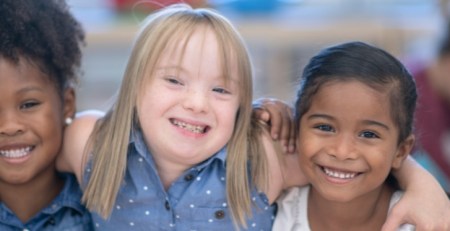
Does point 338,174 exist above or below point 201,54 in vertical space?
below

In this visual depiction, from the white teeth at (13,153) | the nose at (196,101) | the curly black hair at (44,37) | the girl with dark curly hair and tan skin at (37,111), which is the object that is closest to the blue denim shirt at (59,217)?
the girl with dark curly hair and tan skin at (37,111)

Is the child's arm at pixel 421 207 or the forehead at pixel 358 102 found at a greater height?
the forehead at pixel 358 102

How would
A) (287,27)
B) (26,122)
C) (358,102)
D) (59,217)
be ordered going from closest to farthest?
(358,102) → (26,122) → (59,217) → (287,27)

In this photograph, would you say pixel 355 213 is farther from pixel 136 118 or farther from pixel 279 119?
pixel 136 118

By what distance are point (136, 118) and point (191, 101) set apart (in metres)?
0.14

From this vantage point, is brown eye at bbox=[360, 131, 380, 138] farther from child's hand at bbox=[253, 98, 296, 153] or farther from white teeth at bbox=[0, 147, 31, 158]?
white teeth at bbox=[0, 147, 31, 158]

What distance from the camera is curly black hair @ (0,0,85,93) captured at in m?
1.34

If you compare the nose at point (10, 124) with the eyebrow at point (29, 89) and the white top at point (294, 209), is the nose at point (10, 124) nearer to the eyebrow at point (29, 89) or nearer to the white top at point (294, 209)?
the eyebrow at point (29, 89)

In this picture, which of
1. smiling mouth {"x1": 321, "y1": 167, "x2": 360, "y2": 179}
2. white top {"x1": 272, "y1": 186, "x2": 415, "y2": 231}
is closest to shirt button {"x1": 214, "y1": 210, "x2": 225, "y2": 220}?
white top {"x1": 272, "y1": 186, "x2": 415, "y2": 231}

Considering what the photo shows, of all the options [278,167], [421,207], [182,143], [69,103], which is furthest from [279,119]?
[69,103]

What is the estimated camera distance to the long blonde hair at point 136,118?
4.29ft

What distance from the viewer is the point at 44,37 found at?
138cm

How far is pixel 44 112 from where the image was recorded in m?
1.35

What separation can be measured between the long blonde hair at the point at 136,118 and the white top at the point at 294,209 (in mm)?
79
